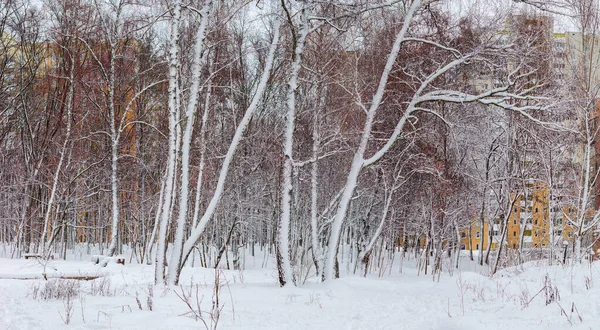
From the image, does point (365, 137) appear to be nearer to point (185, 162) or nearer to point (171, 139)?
point (185, 162)

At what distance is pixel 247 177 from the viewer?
20.2 m

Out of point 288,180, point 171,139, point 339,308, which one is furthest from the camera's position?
point 288,180

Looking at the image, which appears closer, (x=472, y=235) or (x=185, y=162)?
(x=185, y=162)

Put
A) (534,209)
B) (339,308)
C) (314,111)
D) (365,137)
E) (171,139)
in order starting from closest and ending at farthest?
(339,308)
(171,139)
(365,137)
(314,111)
(534,209)

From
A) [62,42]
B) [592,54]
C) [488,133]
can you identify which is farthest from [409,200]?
[62,42]

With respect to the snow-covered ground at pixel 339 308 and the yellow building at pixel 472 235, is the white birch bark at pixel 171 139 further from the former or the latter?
the yellow building at pixel 472 235

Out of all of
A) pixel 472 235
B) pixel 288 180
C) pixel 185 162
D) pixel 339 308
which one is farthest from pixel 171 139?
pixel 472 235

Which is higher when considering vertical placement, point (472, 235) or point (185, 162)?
point (185, 162)

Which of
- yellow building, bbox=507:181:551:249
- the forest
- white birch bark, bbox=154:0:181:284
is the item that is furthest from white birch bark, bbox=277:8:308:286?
yellow building, bbox=507:181:551:249

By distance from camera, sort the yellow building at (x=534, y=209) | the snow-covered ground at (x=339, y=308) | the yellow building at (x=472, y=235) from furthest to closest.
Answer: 1. the yellow building at (x=472, y=235)
2. the yellow building at (x=534, y=209)
3. the snow-covered ground at (x=339, y=308)

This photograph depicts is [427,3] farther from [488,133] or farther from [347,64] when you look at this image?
[488,133]

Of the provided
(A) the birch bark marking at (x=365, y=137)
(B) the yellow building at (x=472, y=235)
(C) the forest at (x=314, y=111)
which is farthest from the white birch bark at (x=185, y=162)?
(B) the yellow building at (x=472, y=235)

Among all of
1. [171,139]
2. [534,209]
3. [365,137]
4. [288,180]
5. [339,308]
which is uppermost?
[365,137]

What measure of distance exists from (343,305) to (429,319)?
1.55 metres
